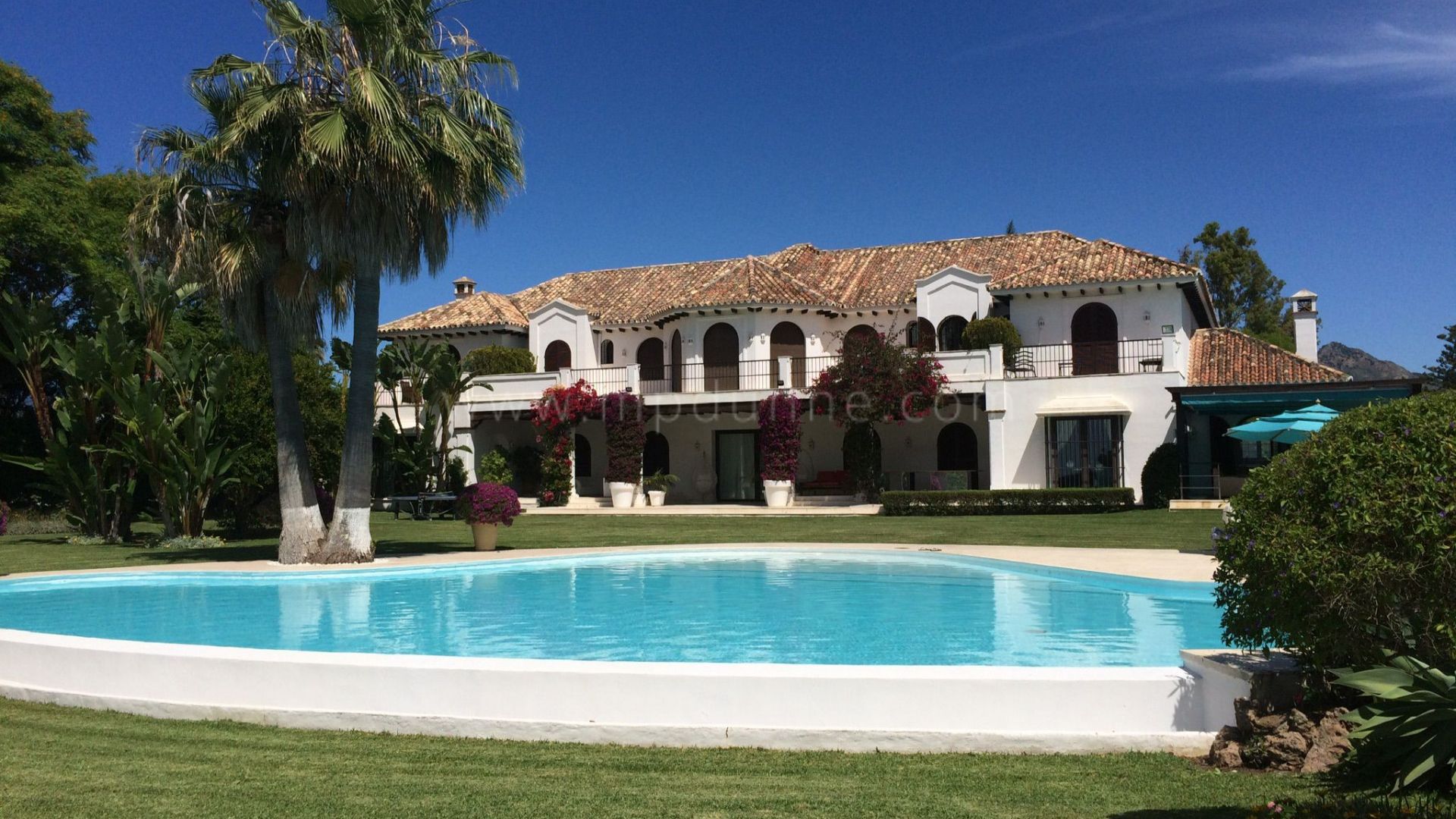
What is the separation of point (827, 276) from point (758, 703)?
31725 millimetres

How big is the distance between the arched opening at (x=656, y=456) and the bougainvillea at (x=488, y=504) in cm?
1654

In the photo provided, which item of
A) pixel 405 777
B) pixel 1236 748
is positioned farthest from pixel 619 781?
pixel 1236 748

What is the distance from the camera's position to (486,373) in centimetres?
3512


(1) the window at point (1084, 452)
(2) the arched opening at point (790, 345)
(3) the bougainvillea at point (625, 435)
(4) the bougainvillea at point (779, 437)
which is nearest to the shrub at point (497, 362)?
(3) the bougainvillea at point (625, 435)

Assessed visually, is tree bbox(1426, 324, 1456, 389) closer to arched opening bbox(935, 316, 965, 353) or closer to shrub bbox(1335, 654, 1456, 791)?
arched opening bbox(935, 316, 965, 353)

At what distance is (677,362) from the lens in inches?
1389

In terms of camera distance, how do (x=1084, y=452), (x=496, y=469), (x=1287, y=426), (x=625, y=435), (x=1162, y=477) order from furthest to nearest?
(x=496, y=469) < (x=625, y=435) < (x=1084, y=452) < (x=1162, y=477) < (x=1287, y=426)

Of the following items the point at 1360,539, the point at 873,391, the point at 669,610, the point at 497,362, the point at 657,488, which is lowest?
the point at 669,610

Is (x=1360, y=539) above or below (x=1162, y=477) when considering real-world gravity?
above

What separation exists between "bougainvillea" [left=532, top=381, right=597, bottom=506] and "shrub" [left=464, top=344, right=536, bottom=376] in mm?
3002

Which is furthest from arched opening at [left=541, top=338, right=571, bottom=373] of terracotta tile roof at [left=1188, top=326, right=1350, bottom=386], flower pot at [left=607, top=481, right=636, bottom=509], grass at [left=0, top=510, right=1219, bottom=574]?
terracotta tile roof at [left=1188, top=326, right=1350, bottom=386]

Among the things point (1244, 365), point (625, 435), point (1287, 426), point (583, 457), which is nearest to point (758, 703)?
point (1287, 426)

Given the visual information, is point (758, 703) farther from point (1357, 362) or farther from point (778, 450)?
point (1357, 362)

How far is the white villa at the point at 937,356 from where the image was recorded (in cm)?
2873
